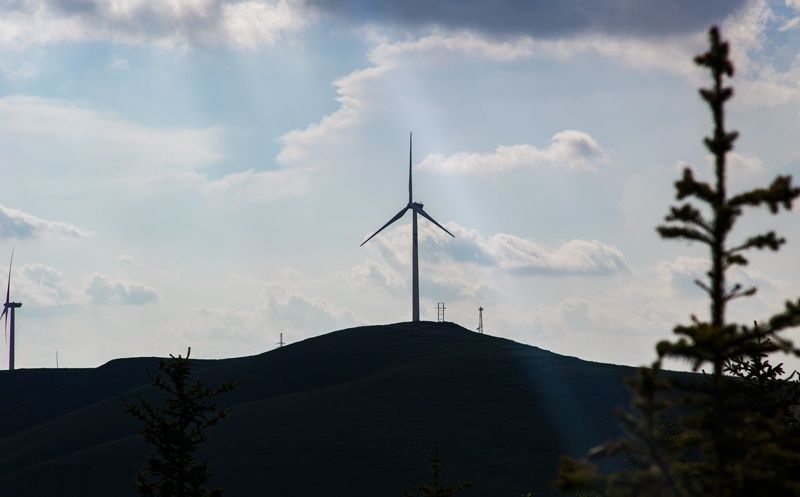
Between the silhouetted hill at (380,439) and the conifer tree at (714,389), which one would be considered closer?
the conifer tree at (714,389)

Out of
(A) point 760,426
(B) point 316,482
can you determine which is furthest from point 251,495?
(A) point 760,426

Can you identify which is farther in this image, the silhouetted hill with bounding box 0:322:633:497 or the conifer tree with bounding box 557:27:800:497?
the silhouetted hill with bounding box 0:322:633:497

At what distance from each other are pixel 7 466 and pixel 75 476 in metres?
31.3

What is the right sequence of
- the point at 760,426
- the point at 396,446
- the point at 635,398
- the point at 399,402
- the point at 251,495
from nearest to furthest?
the point at 635,398 → the point at 760,426 → the point at 251,495 → the point at 396,446 → the point at 399,402

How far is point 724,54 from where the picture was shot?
1545 cm

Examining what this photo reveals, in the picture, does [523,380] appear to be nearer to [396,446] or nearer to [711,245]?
[396,446]

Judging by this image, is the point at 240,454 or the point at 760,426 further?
the point at 240,454

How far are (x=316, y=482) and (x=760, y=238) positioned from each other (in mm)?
124567

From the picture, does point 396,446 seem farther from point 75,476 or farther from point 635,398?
point 635,398

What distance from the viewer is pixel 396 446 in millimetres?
148375

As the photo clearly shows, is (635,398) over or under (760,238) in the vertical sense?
under

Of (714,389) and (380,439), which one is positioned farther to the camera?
(380,439)

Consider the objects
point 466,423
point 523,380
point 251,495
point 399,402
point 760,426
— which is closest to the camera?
point 760,426

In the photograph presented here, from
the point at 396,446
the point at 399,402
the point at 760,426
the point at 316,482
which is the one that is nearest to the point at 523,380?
the point at 399,402
